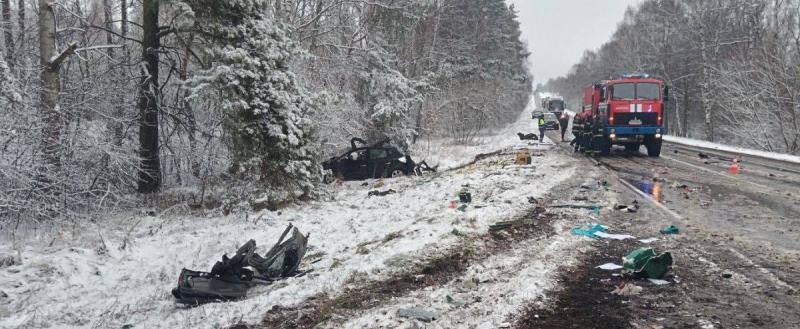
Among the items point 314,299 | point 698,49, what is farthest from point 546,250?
point 698,49

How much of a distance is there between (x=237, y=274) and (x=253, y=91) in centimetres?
564

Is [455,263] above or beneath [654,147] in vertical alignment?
beneath

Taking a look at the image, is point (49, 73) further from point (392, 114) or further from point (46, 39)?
point (392, 114)

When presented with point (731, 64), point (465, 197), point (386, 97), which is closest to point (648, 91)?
point (386, 97)

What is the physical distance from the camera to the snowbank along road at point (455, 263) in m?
4.74

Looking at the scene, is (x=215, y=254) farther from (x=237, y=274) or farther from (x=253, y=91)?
(x=253, y=91)

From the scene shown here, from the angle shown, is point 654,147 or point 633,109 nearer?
point 633,109

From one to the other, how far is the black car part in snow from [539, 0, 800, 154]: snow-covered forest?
30147 mm

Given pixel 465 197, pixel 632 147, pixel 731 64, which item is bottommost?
pixel 465 197

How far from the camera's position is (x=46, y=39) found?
408 inches

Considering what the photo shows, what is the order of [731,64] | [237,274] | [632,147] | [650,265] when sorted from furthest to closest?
[731,64] → [632,147] → [237,274] → [650,265]

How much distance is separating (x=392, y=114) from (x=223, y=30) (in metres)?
12.9

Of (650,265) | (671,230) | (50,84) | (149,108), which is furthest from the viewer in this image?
(149,108)

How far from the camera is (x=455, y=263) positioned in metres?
6.33
